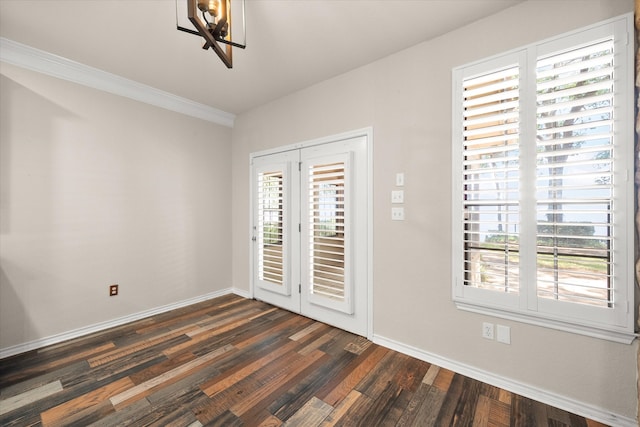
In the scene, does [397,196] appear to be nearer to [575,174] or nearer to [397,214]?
[397,214]

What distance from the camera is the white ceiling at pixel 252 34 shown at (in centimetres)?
185

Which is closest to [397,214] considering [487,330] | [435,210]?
[435,210]

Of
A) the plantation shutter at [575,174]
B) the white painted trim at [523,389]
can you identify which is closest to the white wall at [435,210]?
the white painted trim at [523,389]

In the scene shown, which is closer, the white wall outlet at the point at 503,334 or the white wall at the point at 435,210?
the white wall at the point at 435,210

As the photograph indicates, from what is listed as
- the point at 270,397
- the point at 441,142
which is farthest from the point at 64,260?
the point at 441,142

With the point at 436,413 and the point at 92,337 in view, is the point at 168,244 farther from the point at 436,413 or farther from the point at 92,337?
the point at 436,413

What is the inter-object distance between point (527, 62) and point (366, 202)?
4.89 feet

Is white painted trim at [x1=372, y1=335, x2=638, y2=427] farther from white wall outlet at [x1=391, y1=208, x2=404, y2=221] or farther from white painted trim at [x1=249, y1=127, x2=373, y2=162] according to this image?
white painted trim at [x1=249, y1=127, x2=373, y2=162]

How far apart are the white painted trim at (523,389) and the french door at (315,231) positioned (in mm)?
573

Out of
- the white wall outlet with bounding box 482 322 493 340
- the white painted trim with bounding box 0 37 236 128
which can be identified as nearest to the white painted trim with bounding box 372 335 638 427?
the white wall outlet with bounding box 482 322 493 340

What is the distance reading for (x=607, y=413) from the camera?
1548 mm

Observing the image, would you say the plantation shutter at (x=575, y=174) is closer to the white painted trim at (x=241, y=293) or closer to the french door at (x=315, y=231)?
the french door at (x=315, y=231)

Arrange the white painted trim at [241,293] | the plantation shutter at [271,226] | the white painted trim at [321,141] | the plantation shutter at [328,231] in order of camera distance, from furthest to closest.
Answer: the white painted trim at [241,293]
the plantation shutter at [271,226]
the plantation shutter at [328,231]
the white painted trim at [321,141]

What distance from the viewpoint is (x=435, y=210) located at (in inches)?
84.7
